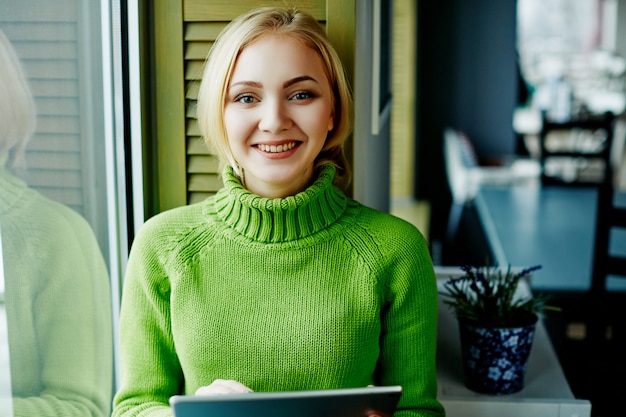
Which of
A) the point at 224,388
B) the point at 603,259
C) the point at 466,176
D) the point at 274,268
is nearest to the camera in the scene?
the point at 224,388

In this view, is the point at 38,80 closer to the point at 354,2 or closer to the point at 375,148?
the point at 354,2

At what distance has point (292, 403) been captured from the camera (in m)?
1.04

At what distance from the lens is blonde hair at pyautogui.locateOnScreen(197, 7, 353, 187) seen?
1.26m

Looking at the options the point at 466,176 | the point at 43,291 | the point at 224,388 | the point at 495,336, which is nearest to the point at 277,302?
the point at 224,388

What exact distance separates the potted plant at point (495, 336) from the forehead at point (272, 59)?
1.94 feet

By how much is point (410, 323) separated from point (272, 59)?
0.51 meters

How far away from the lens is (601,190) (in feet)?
9.27

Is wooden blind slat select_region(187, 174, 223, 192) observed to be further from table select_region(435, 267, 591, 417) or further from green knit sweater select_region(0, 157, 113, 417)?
table select_region(435, 267, 591, 417)

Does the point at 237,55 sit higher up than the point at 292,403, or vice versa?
the point at 237,55

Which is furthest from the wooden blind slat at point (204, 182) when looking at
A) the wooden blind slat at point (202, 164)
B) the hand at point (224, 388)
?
the hand at point (224, 388)

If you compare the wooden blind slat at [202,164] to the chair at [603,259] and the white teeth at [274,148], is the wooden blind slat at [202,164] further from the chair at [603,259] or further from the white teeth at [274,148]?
the chair at [603,259]

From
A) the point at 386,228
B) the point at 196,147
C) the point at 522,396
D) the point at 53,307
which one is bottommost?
the point at 522,396

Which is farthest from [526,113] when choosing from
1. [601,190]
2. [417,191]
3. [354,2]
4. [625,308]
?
[354,2]

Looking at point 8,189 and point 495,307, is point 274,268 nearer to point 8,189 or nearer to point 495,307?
point 8,189
